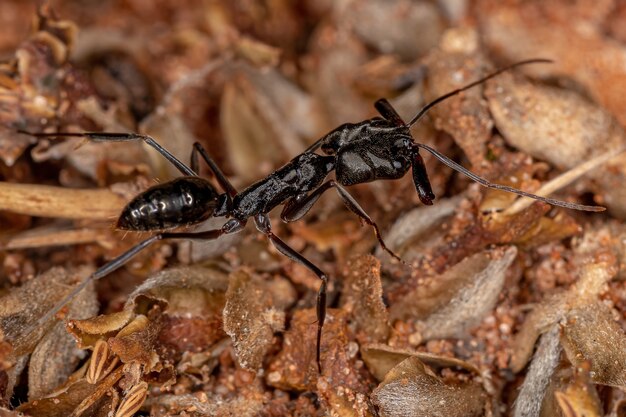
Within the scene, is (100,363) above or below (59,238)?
below

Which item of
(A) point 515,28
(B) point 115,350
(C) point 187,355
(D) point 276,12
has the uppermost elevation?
(D) point 276,12

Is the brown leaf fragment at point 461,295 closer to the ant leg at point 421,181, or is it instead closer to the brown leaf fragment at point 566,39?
the ant leg at point 421,181

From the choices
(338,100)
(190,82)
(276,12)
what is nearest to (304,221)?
(338,100)

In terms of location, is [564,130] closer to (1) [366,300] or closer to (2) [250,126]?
(1) [366,300]

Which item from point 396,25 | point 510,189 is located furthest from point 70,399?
point 396,25

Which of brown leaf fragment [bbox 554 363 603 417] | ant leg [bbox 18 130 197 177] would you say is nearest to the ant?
ant leg [bbox 18 130 197 177]

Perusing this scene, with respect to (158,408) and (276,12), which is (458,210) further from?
(276,12)
